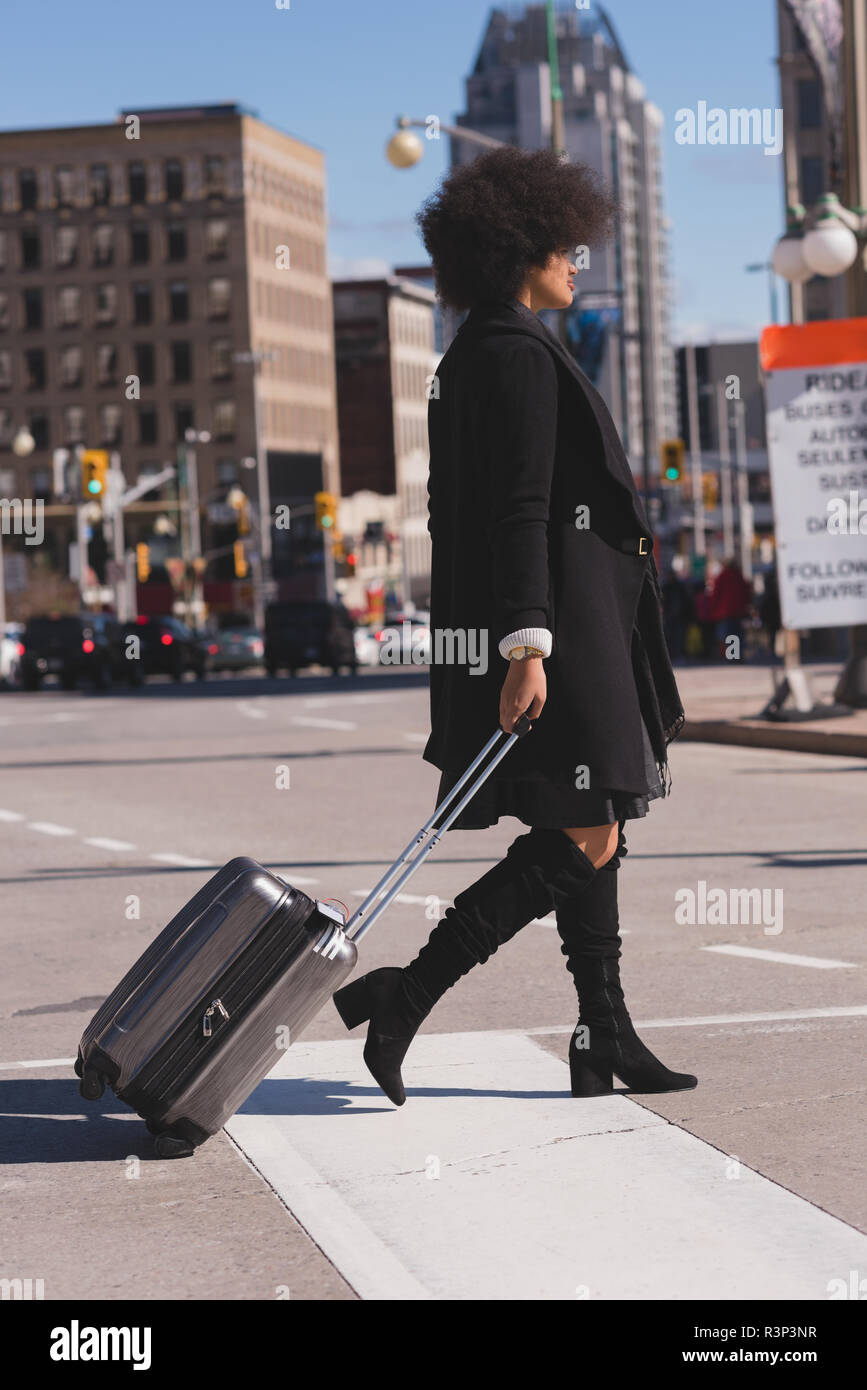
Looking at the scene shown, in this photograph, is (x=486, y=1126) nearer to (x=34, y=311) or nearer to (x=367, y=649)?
(x=367, y=649)

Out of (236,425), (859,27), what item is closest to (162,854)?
(859,27)

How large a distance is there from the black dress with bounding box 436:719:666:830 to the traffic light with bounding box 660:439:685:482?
125 ft

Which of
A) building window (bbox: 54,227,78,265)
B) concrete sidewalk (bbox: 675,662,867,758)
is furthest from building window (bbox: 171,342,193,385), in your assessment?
concrete sidewalk (bbox: 675,662,867,758)

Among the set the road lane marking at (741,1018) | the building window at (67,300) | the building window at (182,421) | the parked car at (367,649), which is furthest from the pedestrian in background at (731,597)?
the building window at (67,300)

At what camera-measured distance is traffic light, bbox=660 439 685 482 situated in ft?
144

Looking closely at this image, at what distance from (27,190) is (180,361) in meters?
12.7

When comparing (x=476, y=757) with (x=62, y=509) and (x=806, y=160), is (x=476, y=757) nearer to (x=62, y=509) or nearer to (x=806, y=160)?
(x=806, y=160)

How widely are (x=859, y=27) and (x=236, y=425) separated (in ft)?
358

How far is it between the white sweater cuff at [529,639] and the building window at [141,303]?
126 meters

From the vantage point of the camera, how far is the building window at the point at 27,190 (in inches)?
5064

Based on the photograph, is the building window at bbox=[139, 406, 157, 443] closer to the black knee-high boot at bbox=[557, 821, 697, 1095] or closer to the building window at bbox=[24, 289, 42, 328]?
the building window at bbox=[24, 289, 42, 328]

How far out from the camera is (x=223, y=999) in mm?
5078

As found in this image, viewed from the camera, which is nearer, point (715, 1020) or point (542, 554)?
point (542, 554)

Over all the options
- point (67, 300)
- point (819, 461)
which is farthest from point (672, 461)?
point (67, 300)
